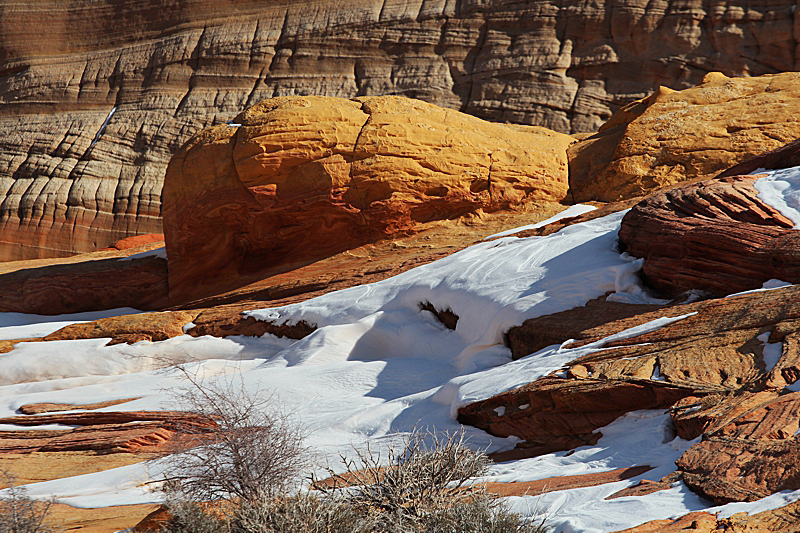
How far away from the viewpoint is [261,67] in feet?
78.6

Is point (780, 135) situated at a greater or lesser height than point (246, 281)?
greater

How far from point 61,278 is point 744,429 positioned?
14.3m

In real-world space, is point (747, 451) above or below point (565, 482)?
above

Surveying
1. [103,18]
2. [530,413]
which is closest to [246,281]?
[530,413]

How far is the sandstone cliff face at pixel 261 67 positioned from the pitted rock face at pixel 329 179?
869 centimetres

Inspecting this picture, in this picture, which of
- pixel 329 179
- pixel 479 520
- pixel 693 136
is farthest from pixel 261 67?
pixel 479 520

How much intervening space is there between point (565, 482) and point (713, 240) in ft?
11.9

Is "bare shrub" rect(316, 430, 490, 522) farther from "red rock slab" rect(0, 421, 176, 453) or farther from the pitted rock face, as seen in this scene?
the pitted rock face

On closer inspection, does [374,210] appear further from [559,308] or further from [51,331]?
[51,331]

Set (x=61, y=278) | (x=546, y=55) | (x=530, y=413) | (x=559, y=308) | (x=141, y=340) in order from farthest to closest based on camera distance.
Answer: (x=546, y=55) < (x=61, y=278) < (x=141, y=340) < (x=559, y=308) < (x=530, y=413)

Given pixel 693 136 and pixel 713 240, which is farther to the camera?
pixel 693 136

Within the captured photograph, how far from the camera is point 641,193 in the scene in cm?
1192

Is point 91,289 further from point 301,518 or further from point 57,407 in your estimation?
point 301,518

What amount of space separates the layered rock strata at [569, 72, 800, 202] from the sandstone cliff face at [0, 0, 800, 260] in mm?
7849
